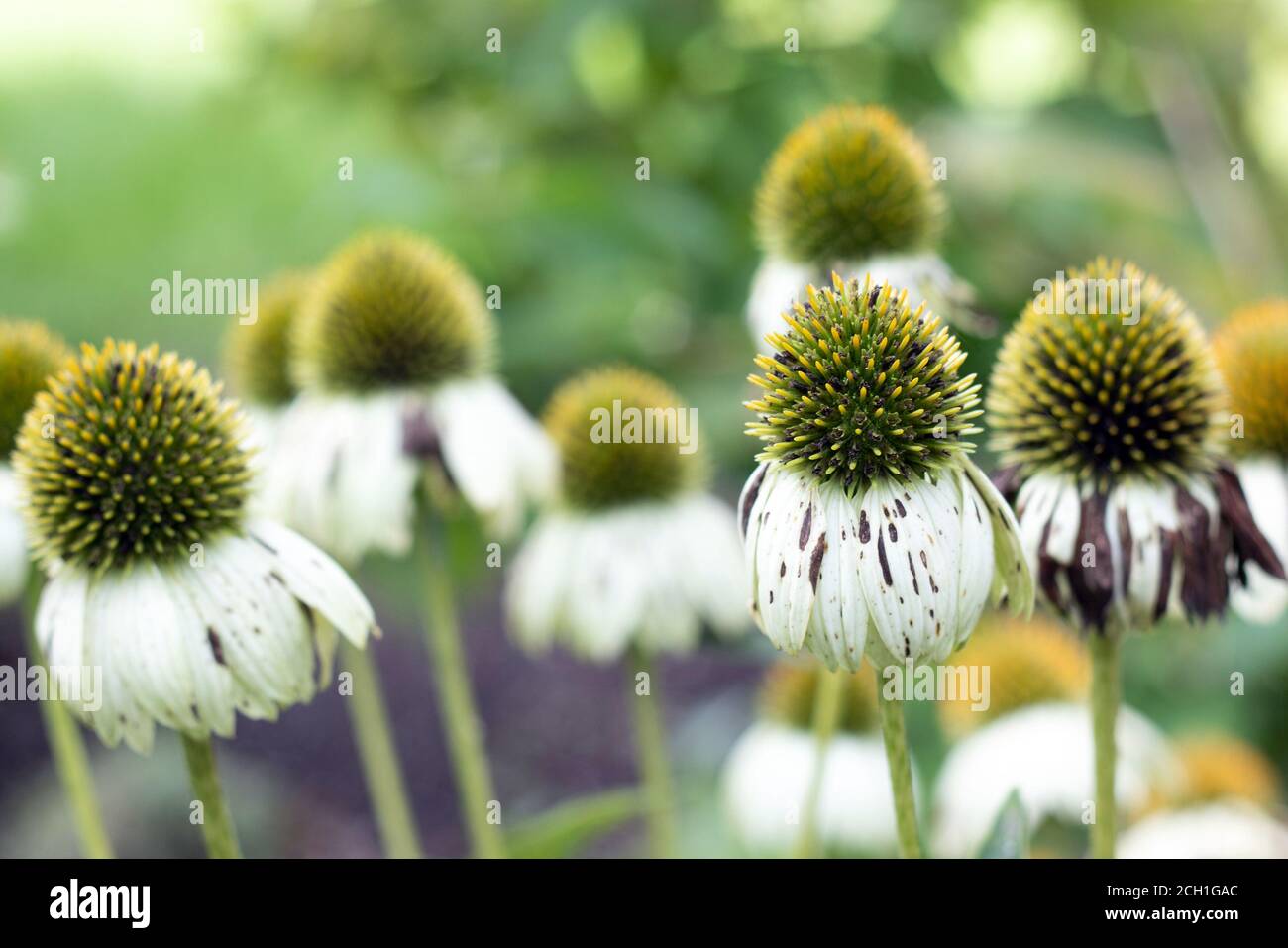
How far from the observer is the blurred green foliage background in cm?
225

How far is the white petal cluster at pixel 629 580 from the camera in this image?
1.39 metres

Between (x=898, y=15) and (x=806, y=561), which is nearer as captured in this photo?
(x=806, y=561)

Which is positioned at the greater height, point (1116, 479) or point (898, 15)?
point (898, 15)

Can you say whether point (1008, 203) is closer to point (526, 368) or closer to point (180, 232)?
point (526, 368)

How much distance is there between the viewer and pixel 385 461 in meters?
1.24

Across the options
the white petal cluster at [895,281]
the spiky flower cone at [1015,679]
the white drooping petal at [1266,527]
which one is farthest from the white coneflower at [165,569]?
the spiky flower cone at [1015,679]

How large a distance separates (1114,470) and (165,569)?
0.70 meters

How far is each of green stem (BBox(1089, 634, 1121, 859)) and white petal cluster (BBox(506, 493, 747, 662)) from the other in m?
0.50
